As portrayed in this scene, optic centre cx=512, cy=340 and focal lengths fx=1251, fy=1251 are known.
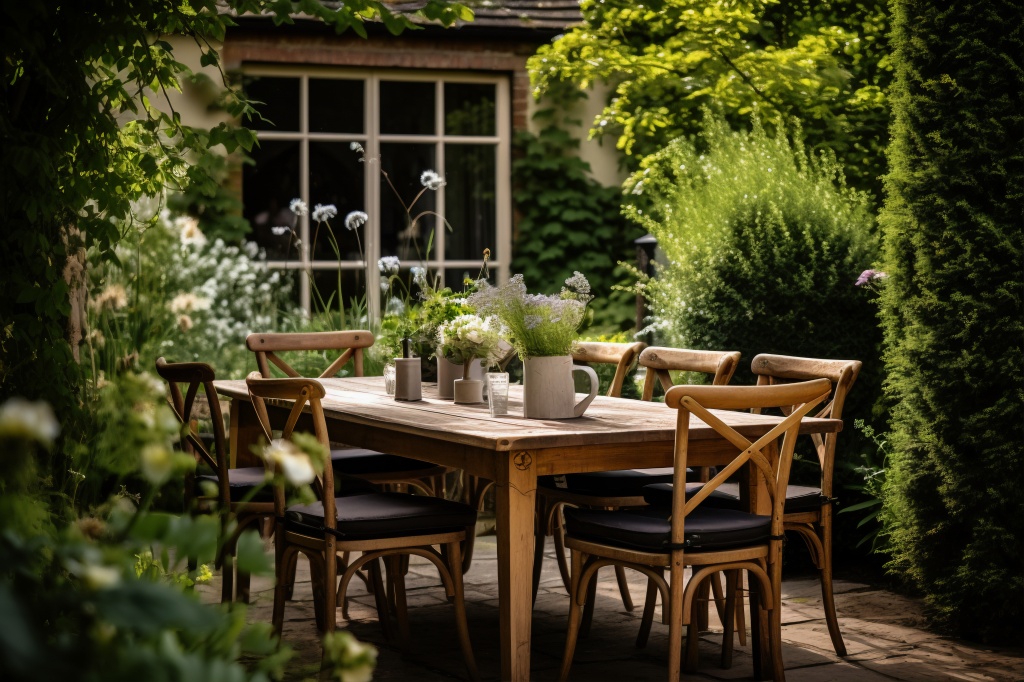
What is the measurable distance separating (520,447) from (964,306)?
1826 mm

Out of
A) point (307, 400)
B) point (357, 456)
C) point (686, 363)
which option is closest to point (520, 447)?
point (307, 400)

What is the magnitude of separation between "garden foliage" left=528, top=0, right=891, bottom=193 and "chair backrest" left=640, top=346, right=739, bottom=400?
2728 mm

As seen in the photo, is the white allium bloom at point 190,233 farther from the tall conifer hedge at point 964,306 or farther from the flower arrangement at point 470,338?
the tall conifer hedge at point 964,306

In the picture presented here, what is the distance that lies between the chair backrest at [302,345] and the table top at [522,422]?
870 millimetres

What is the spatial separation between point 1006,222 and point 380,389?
2366 millimetres

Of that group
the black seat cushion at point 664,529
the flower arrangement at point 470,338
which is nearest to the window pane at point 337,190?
the flower arrangement at point 470,338

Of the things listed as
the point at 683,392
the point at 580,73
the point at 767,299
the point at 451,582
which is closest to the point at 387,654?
the point at 451,582

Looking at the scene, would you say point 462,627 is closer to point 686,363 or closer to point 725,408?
point 725,408

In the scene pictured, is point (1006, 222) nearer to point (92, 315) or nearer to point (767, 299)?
point (767, 299)

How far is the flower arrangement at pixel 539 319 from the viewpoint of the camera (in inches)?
148

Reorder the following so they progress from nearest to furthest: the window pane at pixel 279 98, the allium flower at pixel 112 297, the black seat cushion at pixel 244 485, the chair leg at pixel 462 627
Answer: the chair leg at pixel 462 627 → the black seat cushion at pixel 244 485 → the allium flower at pixel 112 297 → the window pane at pixel 279 98

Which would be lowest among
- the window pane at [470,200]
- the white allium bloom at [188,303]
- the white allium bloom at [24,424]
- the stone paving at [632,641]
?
the stone paving at [632,641]

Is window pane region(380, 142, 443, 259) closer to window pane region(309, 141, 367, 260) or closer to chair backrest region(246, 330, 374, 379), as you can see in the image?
window pane region(309, 141, 367, 260)

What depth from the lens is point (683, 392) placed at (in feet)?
10.8
